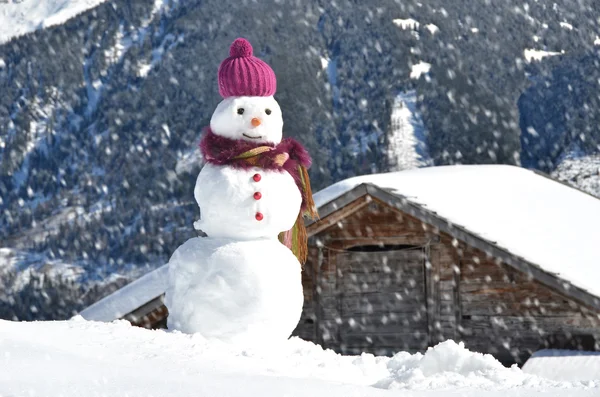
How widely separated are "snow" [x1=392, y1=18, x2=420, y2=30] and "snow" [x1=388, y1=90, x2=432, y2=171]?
15.9 m

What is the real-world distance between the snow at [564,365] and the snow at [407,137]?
88345 millimetres

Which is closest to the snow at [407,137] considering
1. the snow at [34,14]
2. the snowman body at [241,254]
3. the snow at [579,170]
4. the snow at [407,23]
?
the snow at [407,23]

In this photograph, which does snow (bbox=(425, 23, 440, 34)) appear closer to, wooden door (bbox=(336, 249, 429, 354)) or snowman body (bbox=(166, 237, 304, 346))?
wooden door (bbox=(336, 249, 429, 354))

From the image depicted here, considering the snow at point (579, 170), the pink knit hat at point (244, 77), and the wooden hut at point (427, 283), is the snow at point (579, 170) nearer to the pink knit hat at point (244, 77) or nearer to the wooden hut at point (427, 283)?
the wooden hut at point (427, 283)

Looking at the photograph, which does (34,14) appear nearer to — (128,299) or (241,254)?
(128,299)

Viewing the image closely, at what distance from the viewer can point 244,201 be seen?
6.41 metres

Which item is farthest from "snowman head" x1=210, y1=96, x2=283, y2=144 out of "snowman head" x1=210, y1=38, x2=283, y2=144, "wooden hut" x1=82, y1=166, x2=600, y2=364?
"wooden hut" x1=82, y1=166, x2=600, y2=364

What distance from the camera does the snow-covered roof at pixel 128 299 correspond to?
35.1 ft

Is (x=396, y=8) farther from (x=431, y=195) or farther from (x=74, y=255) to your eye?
(x=431, y=195)

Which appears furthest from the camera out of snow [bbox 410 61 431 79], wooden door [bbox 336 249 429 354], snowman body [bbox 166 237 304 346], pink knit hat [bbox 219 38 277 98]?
snow [bbox 410 61 431 79]

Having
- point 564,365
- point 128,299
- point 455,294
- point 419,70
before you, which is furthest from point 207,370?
point 419,70

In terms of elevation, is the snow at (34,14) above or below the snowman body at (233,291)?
above

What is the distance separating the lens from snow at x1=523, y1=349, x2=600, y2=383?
9352 millimetres

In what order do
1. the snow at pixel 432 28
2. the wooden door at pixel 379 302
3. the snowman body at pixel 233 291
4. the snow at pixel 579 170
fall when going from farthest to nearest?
1. the snow at pixel 432 28
2. the snow at pixel 579 170
3. the wooden door at pixel 379 302
4. the snowman body at pixel 233 291
